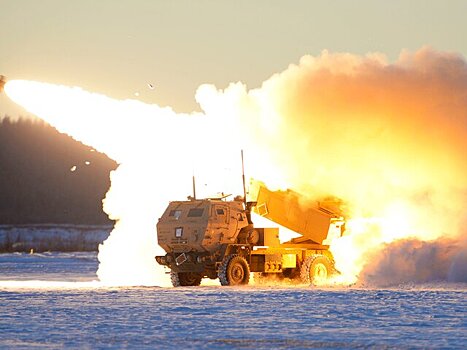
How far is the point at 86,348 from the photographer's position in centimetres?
2034

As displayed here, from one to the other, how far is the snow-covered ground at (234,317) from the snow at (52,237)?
79462 mm

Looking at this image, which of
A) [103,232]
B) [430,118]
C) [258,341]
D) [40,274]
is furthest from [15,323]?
[103,232]

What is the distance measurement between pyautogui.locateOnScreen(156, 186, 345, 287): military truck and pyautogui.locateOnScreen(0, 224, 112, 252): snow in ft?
243

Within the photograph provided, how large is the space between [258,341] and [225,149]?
1896 cm

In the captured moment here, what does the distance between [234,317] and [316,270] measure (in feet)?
40.7

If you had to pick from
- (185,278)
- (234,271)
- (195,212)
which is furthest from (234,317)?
(185,278)

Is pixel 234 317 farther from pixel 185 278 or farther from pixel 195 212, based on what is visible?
pixel 185 278

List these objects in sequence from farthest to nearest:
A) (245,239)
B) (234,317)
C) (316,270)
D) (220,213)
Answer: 1. (316,270)
2. (245,239)
3. (220,213)
4. (234,317)

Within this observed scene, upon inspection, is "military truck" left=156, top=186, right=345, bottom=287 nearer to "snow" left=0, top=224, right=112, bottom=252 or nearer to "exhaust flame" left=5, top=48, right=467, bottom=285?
"exhaust flame" left=5, top=48, right=467, bottom=285

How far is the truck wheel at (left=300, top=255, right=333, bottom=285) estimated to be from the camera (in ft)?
122

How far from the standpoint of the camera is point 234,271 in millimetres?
36250

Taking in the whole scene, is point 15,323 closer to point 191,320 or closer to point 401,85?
point 191,320

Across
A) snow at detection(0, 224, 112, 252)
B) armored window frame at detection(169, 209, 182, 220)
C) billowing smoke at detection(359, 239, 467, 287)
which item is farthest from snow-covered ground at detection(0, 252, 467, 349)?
snow at detection(0, 224, 112, 252)

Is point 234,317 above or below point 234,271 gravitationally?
below
